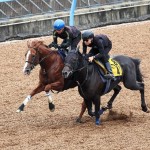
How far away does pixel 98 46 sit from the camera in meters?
12.5

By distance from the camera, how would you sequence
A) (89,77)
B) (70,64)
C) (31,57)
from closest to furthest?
1. (70,64)
2. (89,77)
3. (31,57)

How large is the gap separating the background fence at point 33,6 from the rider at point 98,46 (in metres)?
10.9

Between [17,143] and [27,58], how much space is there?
1.93 meters

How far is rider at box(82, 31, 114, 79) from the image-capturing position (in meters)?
12.3

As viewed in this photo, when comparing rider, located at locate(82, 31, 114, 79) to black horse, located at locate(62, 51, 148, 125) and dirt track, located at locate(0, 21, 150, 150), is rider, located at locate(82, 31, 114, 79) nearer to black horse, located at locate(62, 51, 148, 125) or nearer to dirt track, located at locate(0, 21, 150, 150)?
black horse, located at locate(62, 51, 148, 125)

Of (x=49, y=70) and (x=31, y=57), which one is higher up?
(x=31, y=57)

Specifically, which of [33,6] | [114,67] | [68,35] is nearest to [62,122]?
[114,67]

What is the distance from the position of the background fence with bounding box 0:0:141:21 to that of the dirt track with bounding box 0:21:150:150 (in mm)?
5021

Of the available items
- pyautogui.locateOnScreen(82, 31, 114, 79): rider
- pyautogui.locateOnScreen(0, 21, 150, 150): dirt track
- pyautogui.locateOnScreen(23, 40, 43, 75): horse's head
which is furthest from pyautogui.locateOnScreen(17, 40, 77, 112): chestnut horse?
pyautogui.locateOnScreen(82, 31, 114, 79): rider

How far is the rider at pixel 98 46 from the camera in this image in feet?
40.2

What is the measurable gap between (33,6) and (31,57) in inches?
457

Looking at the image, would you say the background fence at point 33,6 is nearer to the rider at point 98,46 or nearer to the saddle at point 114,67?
the saddle at point 114,67

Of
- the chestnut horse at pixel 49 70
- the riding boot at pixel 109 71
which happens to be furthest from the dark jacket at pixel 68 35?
the riding boot at pixel 109 71

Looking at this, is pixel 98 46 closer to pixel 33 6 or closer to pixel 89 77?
pixel 89 77
